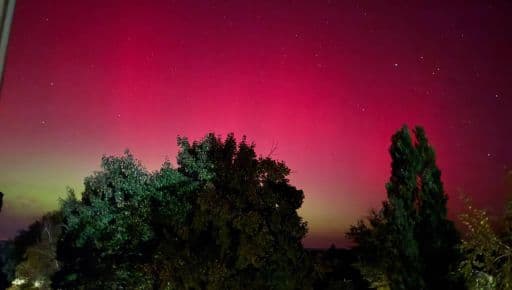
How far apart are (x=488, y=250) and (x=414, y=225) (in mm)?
8896

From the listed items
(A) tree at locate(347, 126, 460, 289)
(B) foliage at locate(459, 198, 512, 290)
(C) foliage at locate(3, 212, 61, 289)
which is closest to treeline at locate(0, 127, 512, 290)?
(A) tree at locate(347, 126, 460, 289)

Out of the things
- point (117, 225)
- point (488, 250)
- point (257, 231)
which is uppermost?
point (117, 225)

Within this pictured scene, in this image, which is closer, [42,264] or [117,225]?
[117,225]

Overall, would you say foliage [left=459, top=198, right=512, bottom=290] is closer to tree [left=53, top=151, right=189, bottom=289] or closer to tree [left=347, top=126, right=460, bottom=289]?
tree [left=347, top=126, right=460, bottom=289]

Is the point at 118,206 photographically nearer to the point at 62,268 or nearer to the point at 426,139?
the point at 62,268

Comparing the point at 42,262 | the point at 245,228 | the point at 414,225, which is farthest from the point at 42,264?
the point at 414,225

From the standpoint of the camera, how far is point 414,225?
15.9 metres

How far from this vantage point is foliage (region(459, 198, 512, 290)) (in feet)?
23.3

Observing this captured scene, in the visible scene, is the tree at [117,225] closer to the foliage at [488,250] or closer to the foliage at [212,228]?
the foliage at [212,228]

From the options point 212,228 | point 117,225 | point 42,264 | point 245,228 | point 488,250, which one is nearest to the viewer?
point 488,250

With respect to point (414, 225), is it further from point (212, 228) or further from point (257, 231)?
point (212, 228)

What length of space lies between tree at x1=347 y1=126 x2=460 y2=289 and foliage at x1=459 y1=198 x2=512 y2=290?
24.9 feet

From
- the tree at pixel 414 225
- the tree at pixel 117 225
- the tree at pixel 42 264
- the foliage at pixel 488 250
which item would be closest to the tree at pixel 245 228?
the tree at pixel 117 225

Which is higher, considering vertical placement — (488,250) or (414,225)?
(414,225)
